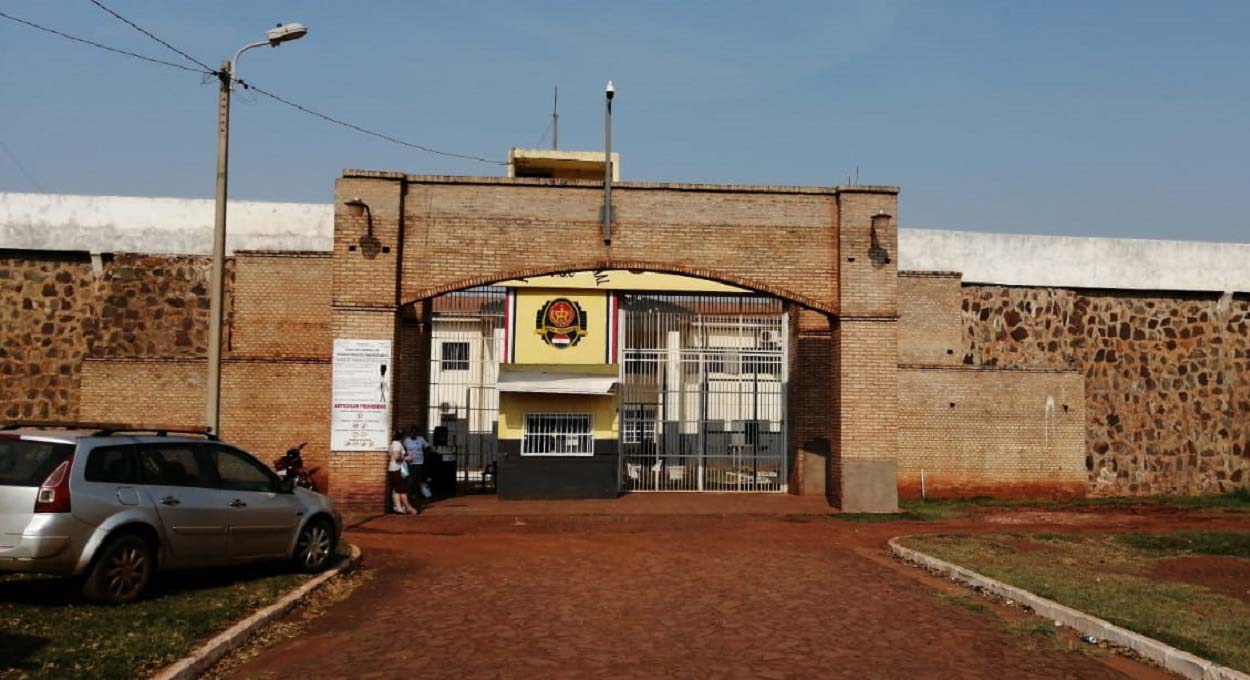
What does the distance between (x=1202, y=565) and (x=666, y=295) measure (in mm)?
13202

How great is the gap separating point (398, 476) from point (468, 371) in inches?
363

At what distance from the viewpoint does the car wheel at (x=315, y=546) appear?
1167 cm

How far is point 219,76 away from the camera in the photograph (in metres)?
16.2

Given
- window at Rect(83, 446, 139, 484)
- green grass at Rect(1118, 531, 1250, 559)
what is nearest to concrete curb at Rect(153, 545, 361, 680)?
window at Rect(83, 446, 139, 484)

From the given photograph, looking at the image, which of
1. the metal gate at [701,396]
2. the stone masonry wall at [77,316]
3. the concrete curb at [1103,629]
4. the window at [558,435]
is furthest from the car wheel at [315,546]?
the stone masonry wall at [77,316]

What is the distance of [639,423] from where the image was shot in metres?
24.7

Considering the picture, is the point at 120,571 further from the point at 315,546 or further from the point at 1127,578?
the point at 1127,578

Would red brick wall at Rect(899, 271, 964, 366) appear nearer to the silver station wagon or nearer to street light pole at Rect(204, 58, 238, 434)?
street light pole at Rect(204, 58, 238, 434)

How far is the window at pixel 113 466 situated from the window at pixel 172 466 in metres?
0.13

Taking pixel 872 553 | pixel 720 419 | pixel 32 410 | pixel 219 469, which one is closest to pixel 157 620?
pixel 219 469

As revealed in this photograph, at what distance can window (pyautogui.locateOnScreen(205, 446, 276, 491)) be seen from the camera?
10719 millimetres

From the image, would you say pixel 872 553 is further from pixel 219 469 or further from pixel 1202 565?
pixel 219 469

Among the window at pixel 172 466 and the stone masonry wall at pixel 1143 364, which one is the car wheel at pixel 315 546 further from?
the stone masonry wall at pixel 1143 364

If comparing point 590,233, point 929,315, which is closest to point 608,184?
point 590,233
